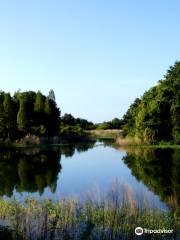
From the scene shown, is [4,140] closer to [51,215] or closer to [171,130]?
[171,130]

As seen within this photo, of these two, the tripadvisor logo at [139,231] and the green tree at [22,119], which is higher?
the green tree at [22,119]

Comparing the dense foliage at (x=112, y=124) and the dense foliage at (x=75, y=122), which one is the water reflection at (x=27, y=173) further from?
the dense foliage at (x=112, y=124)

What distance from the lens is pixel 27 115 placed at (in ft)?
227

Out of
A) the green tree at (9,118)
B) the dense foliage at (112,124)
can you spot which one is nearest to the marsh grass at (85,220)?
the green tree at (9,118)

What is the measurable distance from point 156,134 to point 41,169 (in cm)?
2724

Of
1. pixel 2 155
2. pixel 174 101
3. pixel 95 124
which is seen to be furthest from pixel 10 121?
pixel 95 124

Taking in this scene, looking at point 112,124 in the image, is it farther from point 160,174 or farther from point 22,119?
point 160,174

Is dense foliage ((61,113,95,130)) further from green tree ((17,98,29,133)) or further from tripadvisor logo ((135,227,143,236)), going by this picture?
tripadvisor logo ((135,227,143,236))

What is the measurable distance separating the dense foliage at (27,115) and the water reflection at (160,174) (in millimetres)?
24112

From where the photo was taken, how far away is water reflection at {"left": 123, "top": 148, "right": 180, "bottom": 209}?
21047 mm

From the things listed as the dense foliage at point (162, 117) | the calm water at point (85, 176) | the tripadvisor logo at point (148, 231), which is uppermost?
the dense foliage at point (162, 117)

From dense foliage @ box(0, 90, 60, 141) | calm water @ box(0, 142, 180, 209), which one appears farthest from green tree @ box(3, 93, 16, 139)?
calm water @ box(0, 142, 180, 209)

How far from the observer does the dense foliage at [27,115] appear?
59781 millimetres

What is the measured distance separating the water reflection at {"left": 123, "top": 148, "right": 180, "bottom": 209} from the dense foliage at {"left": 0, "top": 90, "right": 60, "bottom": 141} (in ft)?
79.1
